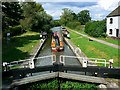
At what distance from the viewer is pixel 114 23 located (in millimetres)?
27656

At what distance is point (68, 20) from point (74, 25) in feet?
25.5

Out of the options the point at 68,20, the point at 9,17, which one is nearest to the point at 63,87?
the point at 9,17

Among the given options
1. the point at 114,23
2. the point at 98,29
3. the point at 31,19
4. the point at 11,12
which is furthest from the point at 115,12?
the point at 11,12

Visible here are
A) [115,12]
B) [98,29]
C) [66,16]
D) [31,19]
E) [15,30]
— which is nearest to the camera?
[115,12]

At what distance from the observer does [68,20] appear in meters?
53.5

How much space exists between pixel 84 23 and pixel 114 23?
27.7 m

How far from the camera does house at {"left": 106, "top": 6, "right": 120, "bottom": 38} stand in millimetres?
26809

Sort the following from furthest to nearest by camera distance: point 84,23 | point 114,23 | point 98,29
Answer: point 84,23 < point 98,29 < point 114,23

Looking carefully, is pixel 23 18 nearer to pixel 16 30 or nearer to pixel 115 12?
pixel 16 30

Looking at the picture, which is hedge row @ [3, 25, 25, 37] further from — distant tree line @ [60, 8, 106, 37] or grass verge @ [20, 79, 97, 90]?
grass verge @ [20, 79, 97, 90]

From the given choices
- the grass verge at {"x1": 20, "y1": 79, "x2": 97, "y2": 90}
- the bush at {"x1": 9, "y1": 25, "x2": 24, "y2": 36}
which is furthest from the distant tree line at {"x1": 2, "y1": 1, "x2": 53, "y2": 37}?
the grass verge at {"x1": 20, "y1": 79, "x2": 97, "y2": 90}

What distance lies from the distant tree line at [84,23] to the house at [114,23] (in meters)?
0.88

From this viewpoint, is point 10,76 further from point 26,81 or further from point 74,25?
point 74,25

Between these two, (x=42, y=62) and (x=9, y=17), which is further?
(x=9, y=17)
